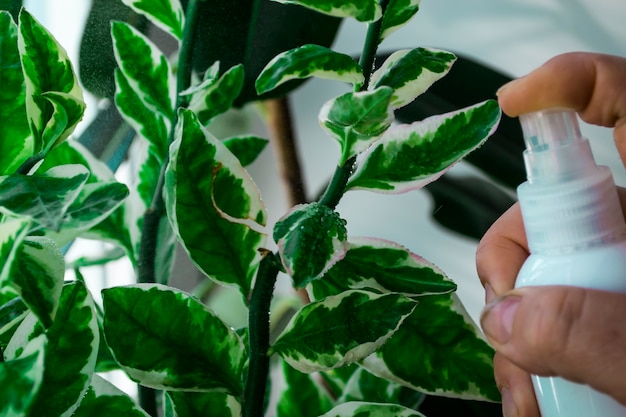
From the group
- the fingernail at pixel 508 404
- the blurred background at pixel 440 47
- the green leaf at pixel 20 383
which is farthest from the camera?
the blurred background at pixel 440 47

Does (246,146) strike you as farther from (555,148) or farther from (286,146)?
(555,148)

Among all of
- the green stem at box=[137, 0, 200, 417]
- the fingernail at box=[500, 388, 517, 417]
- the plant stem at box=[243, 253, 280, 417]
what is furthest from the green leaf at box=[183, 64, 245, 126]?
the fingernail at box=[500, 388, 517, 417]

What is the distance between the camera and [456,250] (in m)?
0.41

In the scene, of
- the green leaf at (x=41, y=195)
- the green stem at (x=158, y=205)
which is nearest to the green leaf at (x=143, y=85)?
the green stem at (x=158, y=205)

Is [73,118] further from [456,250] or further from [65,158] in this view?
[456,250]

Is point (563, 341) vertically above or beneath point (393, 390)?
above

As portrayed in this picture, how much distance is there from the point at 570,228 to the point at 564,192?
1 cm

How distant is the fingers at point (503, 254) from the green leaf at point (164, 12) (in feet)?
0.71

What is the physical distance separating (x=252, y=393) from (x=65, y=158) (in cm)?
18

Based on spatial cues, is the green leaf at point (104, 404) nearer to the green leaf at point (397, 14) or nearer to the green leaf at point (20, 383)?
the green leaf at point (20, 383)

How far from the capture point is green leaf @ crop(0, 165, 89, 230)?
0.22m

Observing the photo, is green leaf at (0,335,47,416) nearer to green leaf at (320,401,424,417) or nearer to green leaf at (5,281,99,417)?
green leaf at (5,281,99,417)

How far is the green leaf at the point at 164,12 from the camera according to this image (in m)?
0.36

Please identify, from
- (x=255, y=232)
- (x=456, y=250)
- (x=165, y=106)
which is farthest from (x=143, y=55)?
(x=456, y=250)
